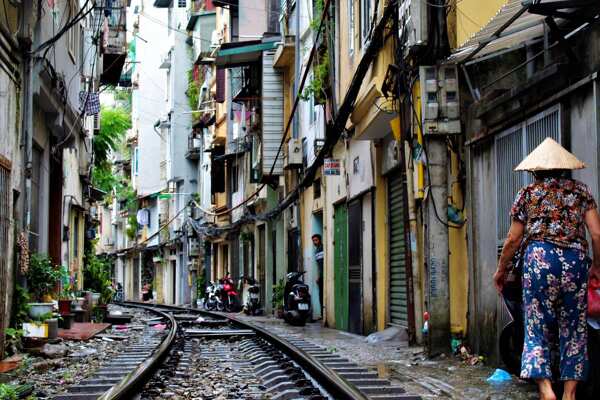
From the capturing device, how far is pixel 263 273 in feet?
104

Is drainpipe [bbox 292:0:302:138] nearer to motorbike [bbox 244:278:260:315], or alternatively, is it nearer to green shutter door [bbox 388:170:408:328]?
motorbike [bbox 244:278:260:315]

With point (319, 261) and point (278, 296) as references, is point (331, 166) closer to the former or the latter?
point (319, 261)

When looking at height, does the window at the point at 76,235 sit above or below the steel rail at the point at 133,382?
above

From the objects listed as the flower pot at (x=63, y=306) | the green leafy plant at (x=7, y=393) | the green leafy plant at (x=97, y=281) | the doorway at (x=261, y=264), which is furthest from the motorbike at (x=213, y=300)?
the green leafy plant at (x=7, y=393)

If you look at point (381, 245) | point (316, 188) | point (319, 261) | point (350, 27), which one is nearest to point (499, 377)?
point (381, 245)

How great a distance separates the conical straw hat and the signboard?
41.8 ft

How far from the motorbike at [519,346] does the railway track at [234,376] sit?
2.73ft

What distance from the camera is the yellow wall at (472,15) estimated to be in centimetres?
1071

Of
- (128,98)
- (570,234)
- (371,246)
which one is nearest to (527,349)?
(570,234)

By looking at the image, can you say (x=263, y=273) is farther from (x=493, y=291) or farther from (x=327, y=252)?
(x=493, y=291)

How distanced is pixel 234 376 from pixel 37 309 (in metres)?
4.35

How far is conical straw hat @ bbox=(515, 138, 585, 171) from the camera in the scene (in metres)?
6.53

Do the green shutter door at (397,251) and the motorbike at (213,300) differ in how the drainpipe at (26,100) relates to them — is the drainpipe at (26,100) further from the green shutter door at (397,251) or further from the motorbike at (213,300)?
the motorbike at (213,300)

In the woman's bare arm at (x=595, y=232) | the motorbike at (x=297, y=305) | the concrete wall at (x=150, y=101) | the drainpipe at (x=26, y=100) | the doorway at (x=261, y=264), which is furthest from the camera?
the concrete wall at (x=150, y=101)
